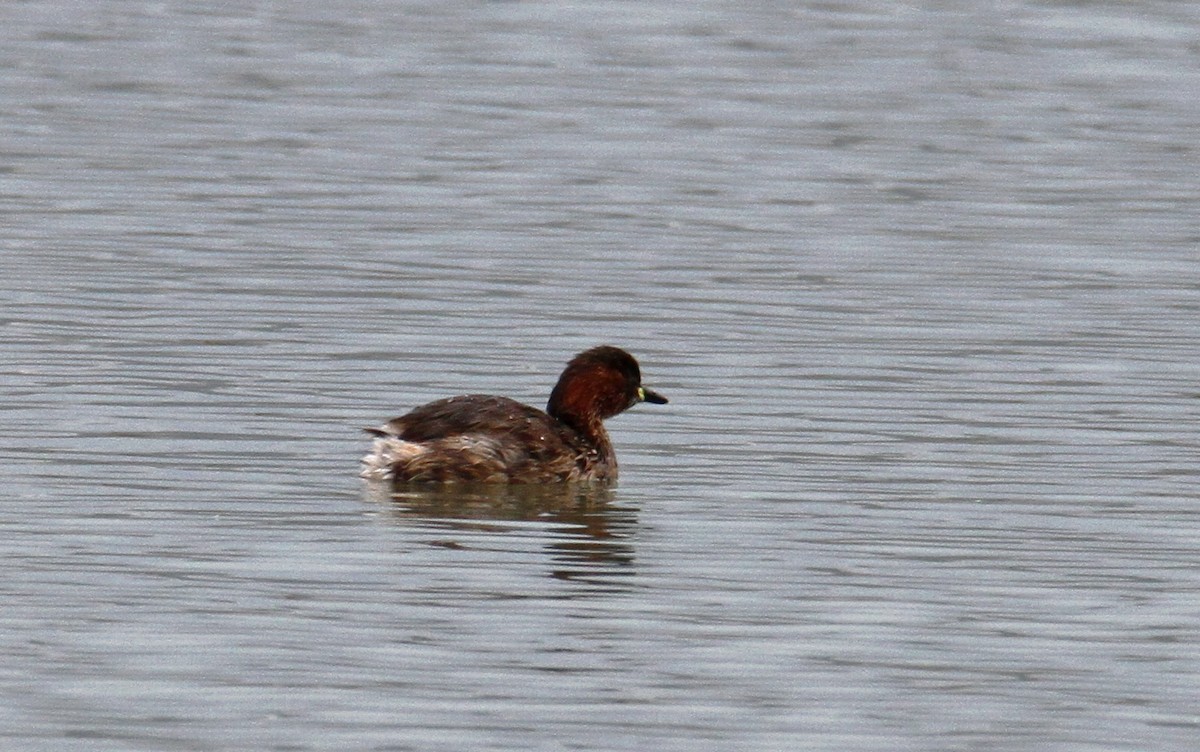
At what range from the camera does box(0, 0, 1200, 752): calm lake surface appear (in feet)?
31.2

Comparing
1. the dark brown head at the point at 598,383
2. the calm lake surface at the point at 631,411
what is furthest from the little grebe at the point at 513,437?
the calm lake surface at the point at 631,411

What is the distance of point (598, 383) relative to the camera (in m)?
14.5

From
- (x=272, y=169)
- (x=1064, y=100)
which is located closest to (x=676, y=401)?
(x=272, y=169)

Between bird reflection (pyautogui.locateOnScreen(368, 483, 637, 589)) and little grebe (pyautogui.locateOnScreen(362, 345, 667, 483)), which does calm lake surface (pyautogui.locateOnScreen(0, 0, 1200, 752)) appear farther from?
little grebe (pyautogui.locateOnScreen(362, 345, 667, 483))

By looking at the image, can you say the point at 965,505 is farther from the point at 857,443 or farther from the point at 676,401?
the point at 676,401

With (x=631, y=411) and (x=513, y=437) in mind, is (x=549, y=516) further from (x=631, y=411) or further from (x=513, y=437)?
(x=631, y=411)

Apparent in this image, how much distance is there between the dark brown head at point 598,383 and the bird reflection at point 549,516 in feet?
2.27

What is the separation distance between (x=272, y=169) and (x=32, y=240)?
437 centimetres

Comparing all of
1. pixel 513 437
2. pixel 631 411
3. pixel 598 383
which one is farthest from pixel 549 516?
pixel 631 411

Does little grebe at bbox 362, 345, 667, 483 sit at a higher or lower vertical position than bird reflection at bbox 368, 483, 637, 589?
higher

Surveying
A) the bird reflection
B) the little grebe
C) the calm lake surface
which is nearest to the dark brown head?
the little grebe

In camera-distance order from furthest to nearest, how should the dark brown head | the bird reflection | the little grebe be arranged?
the dark brown head < the little grebe < the bird reflection

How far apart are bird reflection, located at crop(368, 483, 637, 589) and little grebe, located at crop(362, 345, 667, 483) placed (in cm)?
8

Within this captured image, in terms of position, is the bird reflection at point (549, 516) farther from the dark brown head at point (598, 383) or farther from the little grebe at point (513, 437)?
the dark brown head at point (598, 383)
